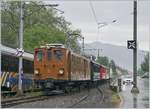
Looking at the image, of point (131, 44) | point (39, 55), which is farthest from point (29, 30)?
point (131, 44)

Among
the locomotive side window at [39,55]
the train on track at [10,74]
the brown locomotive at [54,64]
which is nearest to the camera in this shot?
the train on track at [10,74]

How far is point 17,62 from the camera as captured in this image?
120 feet

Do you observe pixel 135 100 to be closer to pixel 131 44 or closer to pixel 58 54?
pixel 131 44

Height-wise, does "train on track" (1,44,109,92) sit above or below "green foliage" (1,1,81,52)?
below

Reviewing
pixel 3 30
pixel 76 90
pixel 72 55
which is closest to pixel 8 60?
pixel 72 55

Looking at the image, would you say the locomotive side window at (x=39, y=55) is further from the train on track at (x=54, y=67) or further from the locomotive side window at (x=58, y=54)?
the locomotive side window at (x=58, y=54)

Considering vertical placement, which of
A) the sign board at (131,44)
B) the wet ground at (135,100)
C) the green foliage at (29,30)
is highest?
the green foliage at (29,30)

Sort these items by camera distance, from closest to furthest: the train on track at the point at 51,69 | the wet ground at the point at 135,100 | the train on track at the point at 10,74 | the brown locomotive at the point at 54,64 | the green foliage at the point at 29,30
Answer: the wet ground at the point at 135,100, the train on track at the point at 10,74, the train on track at the point at 51,69, the brown locomotive at the point at 54,64, the green foliage at the point at 29,30

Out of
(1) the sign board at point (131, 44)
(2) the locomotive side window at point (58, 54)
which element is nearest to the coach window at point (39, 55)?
(2) the locomotive side window at point (58, 54)

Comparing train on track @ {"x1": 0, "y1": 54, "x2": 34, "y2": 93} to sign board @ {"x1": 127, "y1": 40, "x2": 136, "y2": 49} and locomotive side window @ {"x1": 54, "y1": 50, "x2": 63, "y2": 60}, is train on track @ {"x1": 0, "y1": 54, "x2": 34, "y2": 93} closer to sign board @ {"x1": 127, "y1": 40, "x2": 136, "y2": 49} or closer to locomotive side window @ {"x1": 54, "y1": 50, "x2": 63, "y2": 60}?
locomotive side window @ {"x1": 54, "y1": 50, "x2": 63, "y2": 60}

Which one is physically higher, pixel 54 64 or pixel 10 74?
pixel 54 64

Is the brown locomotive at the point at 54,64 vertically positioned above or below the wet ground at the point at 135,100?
above

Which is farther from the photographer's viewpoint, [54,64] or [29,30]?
[29,30]

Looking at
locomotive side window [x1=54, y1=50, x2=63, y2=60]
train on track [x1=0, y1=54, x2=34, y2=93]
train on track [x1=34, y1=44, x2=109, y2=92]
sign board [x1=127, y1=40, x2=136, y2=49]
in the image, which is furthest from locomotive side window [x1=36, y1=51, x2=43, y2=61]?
sign board [x1=127, y1=40, x2=136, y2=49]
